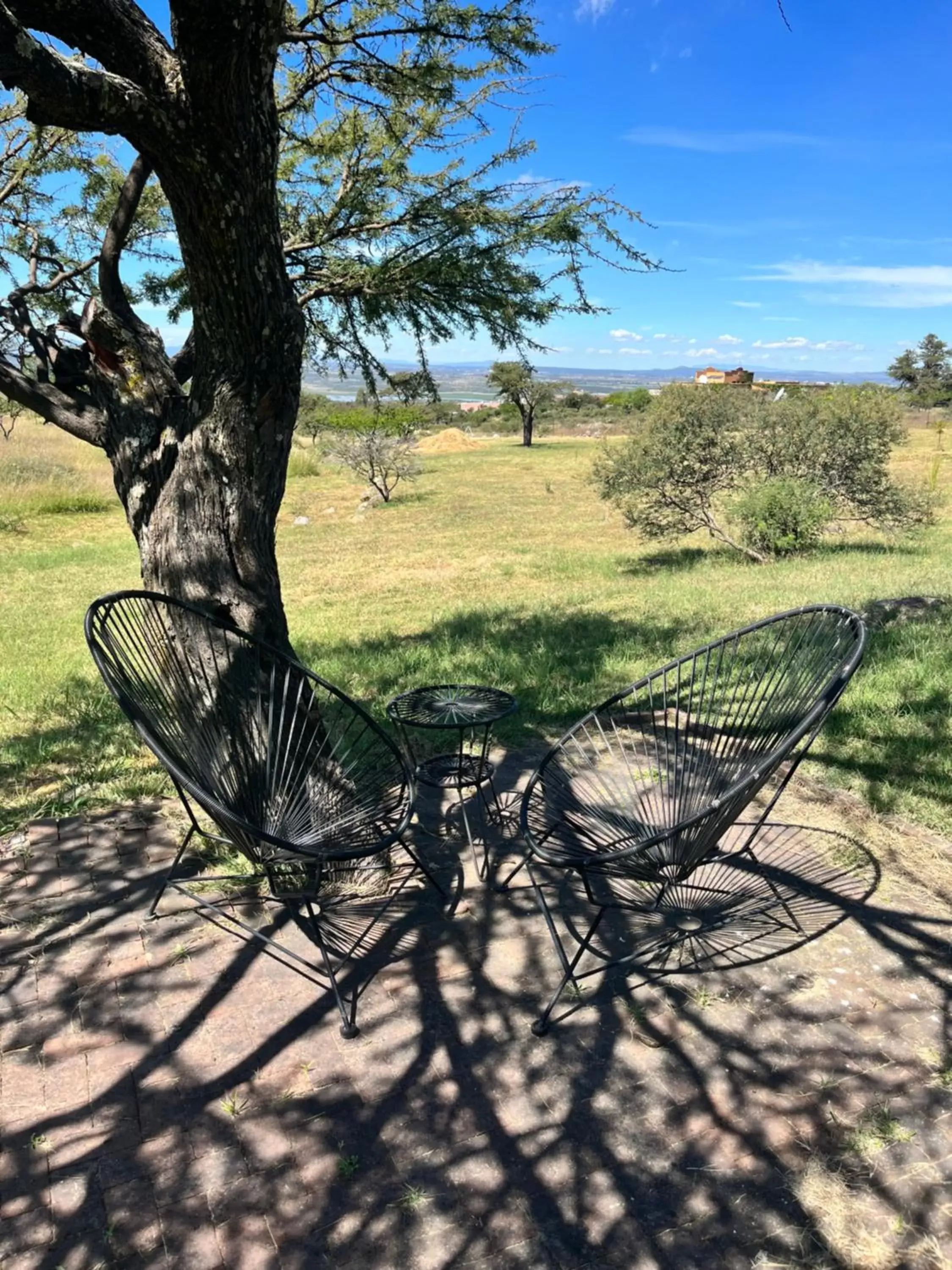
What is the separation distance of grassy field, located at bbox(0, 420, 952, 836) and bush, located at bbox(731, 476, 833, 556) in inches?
15.0

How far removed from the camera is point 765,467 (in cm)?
1232

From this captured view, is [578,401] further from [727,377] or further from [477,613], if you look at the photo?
[477,613]

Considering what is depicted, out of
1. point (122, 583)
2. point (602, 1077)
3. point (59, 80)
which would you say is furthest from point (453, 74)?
point (122, 583)

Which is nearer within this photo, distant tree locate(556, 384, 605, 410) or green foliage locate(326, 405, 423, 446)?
green foliage locate(326, 405, 423, 446)

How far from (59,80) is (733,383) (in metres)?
13.2

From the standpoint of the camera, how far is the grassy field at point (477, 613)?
3.99m

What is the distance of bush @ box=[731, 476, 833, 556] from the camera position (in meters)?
11.5

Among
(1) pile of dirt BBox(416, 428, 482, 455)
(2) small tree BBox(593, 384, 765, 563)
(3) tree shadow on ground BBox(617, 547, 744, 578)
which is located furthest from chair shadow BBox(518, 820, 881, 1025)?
(1) pile of dirt BBox(416, 428, 482, 455)

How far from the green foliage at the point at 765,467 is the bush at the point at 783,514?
0.02 m

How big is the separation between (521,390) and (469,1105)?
35.3m

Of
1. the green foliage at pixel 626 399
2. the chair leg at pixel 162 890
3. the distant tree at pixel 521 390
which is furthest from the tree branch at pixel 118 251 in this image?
the green foliage at pixel 626 399

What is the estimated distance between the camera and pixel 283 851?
2393 mm

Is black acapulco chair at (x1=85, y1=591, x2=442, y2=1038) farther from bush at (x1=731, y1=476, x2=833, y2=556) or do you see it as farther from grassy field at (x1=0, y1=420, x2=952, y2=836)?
bush at (x1=731, y1=476, x2=833, y2=556)

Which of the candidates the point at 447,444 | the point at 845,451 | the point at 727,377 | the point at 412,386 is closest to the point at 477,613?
the point at 412,386
